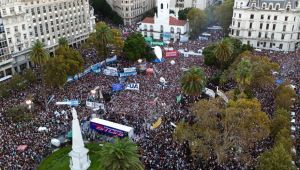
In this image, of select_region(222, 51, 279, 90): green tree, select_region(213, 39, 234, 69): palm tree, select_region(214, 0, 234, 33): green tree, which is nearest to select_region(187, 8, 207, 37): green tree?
select_region(214, 0, 234, 33): green tree

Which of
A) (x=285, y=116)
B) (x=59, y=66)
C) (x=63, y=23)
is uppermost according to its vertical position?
(x=63, y=23)

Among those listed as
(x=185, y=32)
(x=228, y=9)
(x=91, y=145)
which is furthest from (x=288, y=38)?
(x=91, y=145)

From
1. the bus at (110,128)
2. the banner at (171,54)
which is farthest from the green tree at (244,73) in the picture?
the banner at (171,54)

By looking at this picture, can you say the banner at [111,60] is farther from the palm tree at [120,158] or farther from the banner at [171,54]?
the palm tree at [120,158]

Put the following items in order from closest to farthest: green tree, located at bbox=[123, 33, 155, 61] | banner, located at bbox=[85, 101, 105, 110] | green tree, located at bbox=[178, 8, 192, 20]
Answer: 1. banner, located at bbox=[85, 101, 105, 110]
2. green tree, located at bbox=[123, 33, 155, 61]
3. green tree, located at bbox=[178, 8, 192, 20]

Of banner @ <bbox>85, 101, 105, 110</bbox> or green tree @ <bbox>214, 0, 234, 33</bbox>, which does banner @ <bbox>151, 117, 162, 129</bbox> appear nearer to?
banner @ <bbox>85, 101, 105, 110</bbox>

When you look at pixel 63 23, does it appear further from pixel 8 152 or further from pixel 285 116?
pixel 285 116
